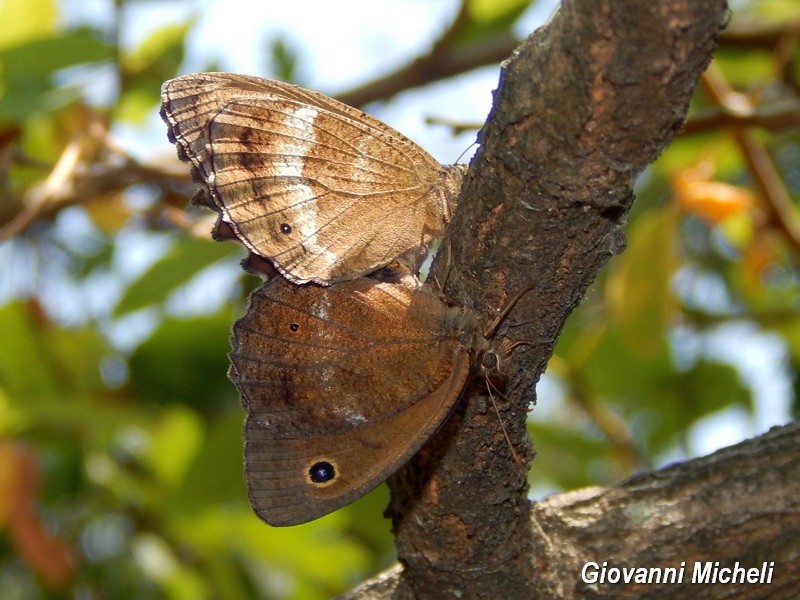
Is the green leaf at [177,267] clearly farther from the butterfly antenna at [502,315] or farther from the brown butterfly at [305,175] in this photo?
the butterfly antenna at [502,315]

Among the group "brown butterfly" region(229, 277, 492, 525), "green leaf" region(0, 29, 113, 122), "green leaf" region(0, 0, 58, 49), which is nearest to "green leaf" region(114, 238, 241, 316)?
"green leaf" region(0, 29, 113, 122)

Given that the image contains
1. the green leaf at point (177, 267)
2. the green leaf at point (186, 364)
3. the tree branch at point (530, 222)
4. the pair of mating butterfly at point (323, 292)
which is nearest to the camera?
the tree branch at point (530, 222)

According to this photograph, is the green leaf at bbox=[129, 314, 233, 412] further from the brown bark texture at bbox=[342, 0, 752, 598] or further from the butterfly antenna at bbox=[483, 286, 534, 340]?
the butterfly antenna at bbox=[483, 286, 534, 340]

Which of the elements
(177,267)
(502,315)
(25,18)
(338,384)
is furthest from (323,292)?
(25,18)

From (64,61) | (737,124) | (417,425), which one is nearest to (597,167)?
(417,425)

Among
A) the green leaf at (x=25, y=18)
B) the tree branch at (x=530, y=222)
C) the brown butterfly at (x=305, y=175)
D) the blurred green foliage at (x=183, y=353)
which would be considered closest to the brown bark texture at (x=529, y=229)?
the tree branch at (x=530, y=222)

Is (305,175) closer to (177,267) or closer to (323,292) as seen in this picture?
(323,292)

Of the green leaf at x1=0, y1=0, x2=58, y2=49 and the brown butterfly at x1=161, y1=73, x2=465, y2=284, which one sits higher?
the green leaf at x1=0, y1=0, x2=58, y2=49

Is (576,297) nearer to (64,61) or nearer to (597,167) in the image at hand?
(597,167)
